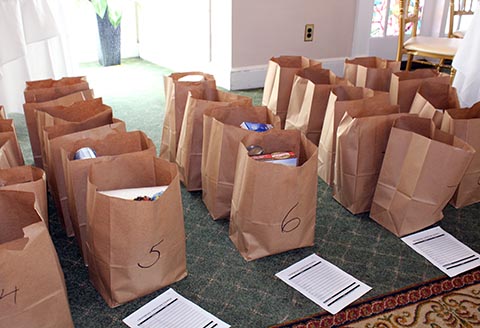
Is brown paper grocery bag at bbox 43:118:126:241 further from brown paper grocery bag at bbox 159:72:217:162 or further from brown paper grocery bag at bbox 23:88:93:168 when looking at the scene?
brown paper grocery bag at bbox 159:72:217:162

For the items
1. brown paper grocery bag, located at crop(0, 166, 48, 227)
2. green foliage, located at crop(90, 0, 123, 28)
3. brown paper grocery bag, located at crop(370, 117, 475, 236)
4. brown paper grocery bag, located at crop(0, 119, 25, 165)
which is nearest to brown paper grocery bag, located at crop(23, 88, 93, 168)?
brown paper grocery bag, located at crop(0, 119, 25, 165)

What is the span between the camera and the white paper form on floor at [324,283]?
3.62ft

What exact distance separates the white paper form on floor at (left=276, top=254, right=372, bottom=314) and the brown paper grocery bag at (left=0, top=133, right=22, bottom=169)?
764 mm

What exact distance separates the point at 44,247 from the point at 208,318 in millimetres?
407

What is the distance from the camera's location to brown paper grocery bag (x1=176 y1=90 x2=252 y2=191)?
4.76 feet

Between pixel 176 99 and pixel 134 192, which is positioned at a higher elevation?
pixel 176 99

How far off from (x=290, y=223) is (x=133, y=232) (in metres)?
0.43

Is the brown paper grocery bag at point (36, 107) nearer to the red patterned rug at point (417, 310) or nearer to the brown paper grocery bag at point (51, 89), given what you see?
the brown paper grocery bag at point (51, 89)

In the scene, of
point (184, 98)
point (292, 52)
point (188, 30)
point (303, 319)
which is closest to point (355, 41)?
point (292, 52)

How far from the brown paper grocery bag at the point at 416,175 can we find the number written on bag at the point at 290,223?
329mm

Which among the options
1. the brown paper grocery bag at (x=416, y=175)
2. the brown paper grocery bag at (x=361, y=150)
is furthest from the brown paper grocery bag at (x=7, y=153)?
the brown paper grocery bag at (x=416, y=175)

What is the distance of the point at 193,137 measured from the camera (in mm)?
1479

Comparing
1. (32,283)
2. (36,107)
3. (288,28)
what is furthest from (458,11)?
(32,283)

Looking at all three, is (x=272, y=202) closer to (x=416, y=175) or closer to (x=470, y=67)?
(x=416, y=175)
